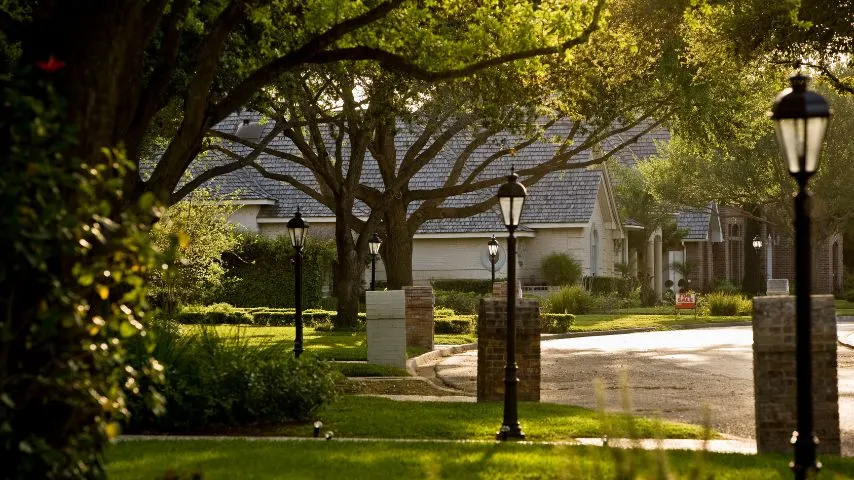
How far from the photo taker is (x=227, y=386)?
1410 cm

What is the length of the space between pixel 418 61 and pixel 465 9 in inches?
105

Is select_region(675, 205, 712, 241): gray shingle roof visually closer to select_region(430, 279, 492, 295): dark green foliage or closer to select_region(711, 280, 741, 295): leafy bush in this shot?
select_region(711, 280, 741, 295): leafy bush

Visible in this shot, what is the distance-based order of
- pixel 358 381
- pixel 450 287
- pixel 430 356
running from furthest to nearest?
pixel 450 287
pixel 430 356
pixel 358 381

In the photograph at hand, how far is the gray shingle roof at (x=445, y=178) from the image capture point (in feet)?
164

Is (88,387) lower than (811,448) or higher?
higher

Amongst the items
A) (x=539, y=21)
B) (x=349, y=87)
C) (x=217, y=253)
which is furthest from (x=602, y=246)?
(x=539, y=21)

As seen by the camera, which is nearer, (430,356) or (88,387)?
(88,387)

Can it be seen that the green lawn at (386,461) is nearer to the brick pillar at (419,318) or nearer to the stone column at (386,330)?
the stone column at (386,330)

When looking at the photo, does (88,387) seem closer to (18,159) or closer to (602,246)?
Result: (18,159)

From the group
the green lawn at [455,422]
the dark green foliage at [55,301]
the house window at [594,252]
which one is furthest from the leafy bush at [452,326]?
the dark green foliage at [55,301]

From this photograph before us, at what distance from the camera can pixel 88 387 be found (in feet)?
21.3

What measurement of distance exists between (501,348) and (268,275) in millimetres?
28660

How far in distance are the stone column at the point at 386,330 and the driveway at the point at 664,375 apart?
90 cm

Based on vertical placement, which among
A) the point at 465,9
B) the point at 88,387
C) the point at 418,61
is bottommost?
the point at 88,387
